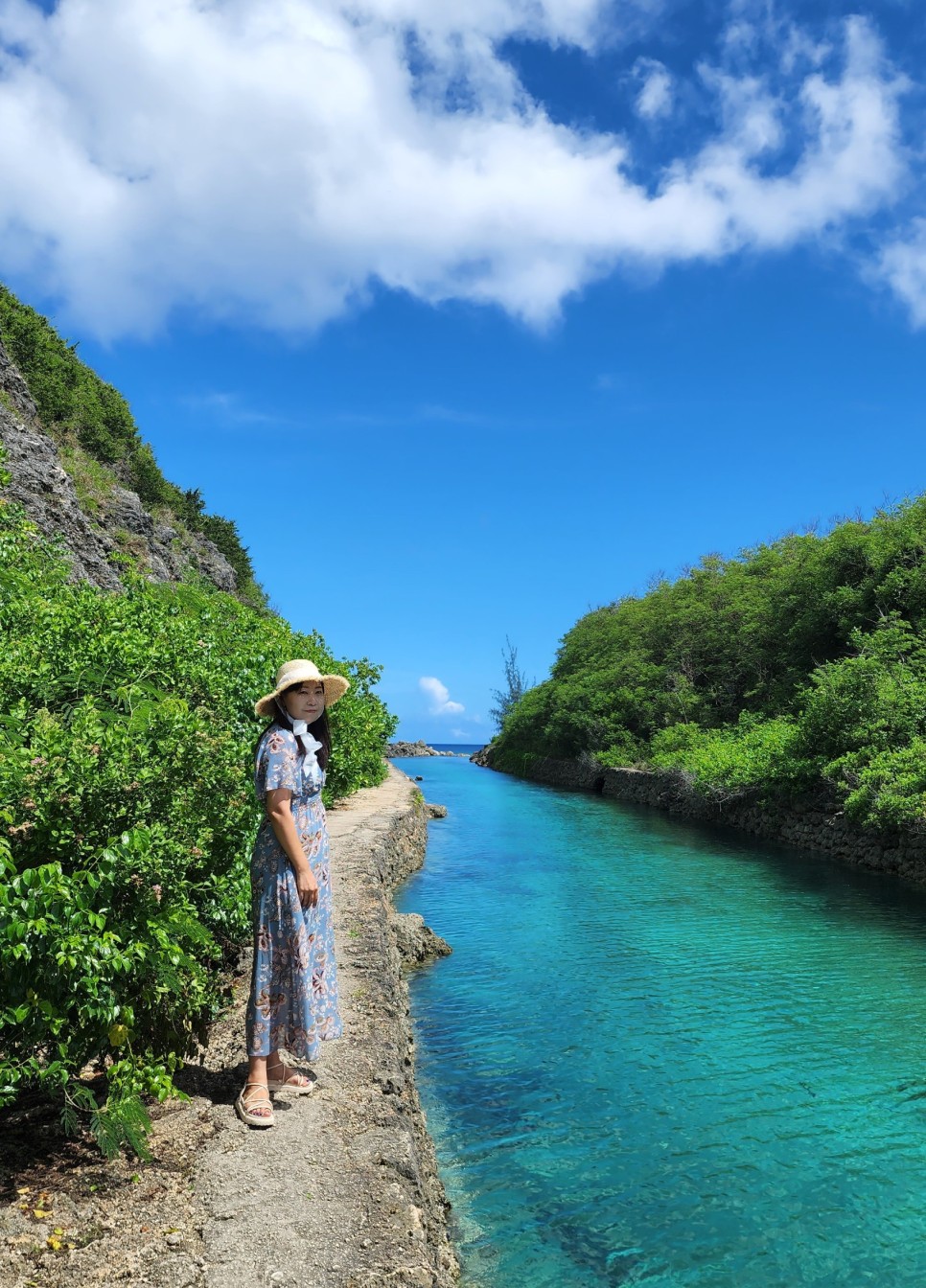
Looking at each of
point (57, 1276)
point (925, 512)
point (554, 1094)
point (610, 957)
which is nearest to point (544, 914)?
point (610, 957)

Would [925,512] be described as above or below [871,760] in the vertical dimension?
A: above

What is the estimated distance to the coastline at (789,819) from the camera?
54.7 feet

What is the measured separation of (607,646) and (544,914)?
3960 centimetres

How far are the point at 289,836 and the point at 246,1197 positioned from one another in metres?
1.52

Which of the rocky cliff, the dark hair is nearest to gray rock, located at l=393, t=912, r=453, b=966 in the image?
the dark hair

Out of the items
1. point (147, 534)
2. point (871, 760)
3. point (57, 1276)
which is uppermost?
point (147, 534)

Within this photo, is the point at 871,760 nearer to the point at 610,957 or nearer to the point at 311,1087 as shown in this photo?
the point at 610,957

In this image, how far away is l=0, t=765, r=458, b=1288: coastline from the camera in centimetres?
324

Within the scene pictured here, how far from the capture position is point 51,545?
37.7ft

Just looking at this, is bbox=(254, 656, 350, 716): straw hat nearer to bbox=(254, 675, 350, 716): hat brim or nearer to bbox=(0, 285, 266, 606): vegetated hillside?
bbox=(254, 675, 350, 716): hat brim

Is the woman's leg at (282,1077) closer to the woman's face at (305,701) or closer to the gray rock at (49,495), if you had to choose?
the woman's face at (305,701)

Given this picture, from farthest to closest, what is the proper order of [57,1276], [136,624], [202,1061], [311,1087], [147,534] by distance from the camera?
[147,534]
[136,624]
[202,1061]
[311,1087]
[57,1276]

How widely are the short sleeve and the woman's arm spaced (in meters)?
0.04

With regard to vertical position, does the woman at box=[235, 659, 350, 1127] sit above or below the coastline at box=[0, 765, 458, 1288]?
above
